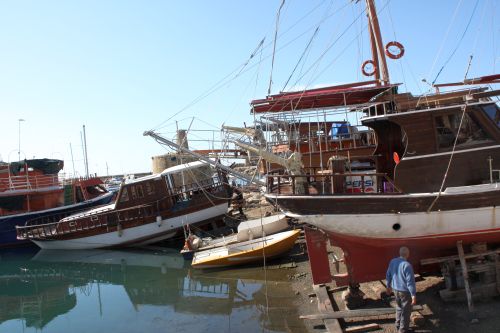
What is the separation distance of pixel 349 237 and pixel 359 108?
713cm

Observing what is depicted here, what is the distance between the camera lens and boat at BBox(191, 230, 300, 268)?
42.5 feet

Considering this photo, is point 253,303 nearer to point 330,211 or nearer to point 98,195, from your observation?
point 330,211

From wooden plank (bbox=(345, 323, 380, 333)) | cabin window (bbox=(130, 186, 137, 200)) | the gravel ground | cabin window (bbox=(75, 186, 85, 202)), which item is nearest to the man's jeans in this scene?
the gravel ground

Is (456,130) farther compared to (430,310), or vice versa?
(456,130)

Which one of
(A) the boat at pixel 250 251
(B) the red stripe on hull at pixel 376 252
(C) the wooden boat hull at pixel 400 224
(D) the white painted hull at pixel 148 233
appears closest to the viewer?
(C) the wooden boat hull at pixel 400 224

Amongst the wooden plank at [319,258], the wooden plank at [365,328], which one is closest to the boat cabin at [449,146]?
the wooden plank at [319,258]

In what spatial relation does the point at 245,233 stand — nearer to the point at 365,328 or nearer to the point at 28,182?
the point at 365,328

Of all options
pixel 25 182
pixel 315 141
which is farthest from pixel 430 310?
pixel 25 182

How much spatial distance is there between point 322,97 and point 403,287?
9060 millimetres

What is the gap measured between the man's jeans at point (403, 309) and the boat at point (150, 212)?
38.9 ft

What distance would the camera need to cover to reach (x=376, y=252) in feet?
28.9

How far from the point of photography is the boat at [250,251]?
510 inches

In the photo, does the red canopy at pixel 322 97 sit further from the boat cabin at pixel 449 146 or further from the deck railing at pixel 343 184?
the boat cabin at pixel 449 146

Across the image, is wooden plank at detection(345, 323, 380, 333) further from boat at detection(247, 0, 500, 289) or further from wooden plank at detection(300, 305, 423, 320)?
boat at detection(247, 0, 500, 289)
